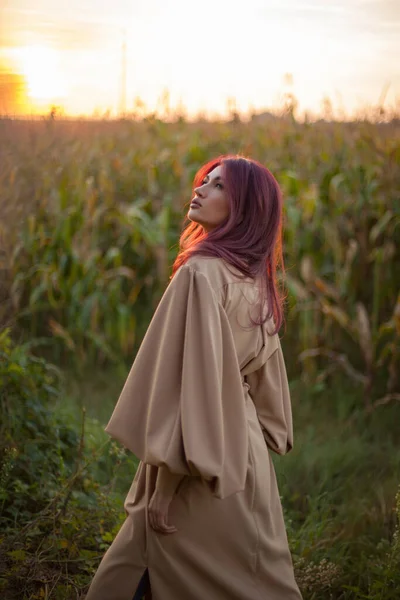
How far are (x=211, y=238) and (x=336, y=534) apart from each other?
6.41 feet

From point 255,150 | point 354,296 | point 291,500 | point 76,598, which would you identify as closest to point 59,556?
point 76,598

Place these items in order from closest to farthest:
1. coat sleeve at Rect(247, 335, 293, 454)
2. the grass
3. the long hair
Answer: the long hair < coat sleeve at Rect(247, 335, 293, 454) < the grass

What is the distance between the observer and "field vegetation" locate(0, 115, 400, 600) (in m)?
3.36

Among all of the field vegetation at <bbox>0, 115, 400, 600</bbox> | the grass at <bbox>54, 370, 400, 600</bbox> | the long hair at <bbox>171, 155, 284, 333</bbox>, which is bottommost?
the grass at <bbox>54, 370, 400, 600</bbox>

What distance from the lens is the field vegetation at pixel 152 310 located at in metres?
3.36

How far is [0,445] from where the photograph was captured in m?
3.40

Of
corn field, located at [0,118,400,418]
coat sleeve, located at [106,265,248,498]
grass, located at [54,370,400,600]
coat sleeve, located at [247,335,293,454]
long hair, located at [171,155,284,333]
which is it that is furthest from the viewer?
corn field, located at [0,118,400,418]

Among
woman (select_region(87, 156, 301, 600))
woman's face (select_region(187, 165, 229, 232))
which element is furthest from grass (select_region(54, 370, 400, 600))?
woman's face (select_region(187, 165, 229, 232))

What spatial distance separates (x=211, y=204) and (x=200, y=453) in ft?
2.38

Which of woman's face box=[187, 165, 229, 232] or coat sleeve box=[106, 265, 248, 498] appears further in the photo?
woman's face box=[187, 165, 229, 232]

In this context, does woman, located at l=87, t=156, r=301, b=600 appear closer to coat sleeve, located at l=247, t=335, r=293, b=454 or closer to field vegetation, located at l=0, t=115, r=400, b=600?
coat sleeve, located at l=247, t=335, r=293, b=454

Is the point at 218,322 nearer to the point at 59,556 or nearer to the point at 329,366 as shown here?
the point at 59,556

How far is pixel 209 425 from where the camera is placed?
200cm

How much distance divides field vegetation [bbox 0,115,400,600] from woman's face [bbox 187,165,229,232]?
4.44 feet
